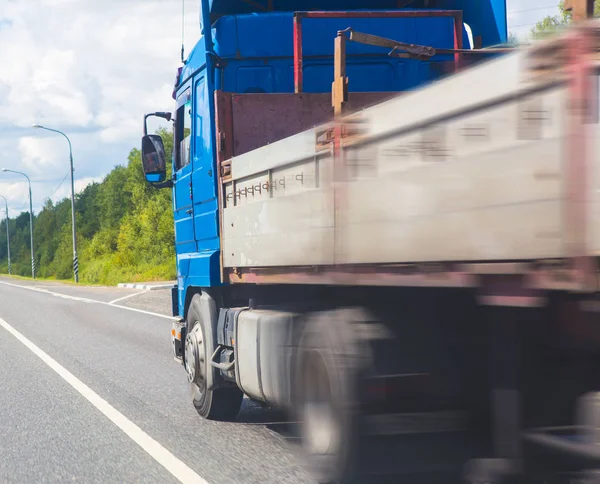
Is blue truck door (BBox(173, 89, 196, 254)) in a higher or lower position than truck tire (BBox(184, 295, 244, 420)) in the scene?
higher

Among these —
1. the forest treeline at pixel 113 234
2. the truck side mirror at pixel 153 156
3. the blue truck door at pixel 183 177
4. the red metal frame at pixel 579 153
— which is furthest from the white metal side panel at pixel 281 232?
the forest treeline at pixel 113 234

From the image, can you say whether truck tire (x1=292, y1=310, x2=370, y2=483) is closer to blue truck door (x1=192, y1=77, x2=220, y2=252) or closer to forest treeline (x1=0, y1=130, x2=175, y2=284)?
blue truck door (x1=192, y1=77, x2=220, y2=252)

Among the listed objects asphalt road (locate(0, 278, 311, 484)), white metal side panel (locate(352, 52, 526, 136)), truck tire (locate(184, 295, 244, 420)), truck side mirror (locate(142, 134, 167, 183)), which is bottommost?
asphalt road (locate(0, 278, 311, 484))

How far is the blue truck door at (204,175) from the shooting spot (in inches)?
272

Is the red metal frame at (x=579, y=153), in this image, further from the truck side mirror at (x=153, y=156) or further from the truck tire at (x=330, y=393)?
the truck side mirror at (x=153, y=156)

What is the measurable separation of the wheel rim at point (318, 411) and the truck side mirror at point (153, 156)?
381 centimetres

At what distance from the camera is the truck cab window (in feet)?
25.5

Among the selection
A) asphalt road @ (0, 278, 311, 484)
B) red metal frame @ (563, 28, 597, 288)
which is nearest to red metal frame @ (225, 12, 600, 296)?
red metal frame @ (563, 28, 597, 288)

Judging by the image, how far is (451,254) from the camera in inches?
138

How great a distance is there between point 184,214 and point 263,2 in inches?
73.4

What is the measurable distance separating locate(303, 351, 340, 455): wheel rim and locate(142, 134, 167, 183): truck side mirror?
12.5 feet

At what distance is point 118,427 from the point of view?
23.5 ft

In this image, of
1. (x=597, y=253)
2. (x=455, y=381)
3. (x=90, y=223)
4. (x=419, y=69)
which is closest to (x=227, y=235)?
(x=419, y=69)

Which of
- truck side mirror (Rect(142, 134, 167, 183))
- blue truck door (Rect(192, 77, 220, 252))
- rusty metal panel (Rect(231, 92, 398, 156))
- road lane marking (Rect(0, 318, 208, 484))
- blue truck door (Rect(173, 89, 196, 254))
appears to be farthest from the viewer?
truck side mirror (Rect(142, 134, 167, 183))
